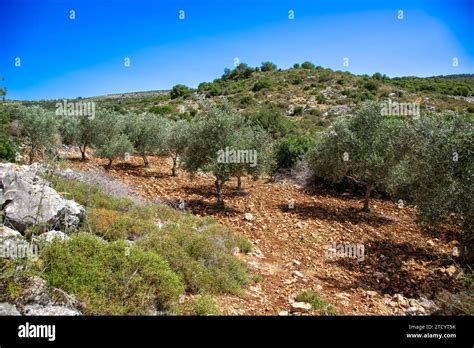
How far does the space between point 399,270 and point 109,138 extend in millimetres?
16971

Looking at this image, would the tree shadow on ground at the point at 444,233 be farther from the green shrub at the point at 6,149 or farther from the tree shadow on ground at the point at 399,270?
the green shrub at the point at 6,149

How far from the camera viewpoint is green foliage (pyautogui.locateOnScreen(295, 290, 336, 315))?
6.84 m

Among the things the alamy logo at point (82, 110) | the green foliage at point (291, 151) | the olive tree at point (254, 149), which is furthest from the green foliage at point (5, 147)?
the green foliage at point (291, 151)

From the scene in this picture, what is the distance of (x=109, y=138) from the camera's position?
20.8m

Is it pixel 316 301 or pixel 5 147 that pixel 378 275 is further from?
pixel 5 147

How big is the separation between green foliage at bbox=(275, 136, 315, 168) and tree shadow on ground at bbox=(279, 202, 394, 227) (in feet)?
18.1

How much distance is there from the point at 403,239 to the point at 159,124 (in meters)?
15.2

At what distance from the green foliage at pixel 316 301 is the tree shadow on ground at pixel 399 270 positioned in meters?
1.59

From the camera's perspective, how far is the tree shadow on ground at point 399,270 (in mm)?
8789

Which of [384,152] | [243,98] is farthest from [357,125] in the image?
[243,98]

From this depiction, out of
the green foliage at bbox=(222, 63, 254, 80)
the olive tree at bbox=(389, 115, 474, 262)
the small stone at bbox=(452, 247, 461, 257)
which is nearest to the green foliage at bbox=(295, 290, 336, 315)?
the olive tree at bbox=(389, 115, 474, 262)

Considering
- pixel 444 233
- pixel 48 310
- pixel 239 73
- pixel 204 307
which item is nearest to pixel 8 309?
pixel 48 310

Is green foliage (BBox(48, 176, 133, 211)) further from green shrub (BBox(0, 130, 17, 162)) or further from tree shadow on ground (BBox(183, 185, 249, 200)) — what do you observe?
tree shadow on ground (BBox(183, 185, 249, 200))
